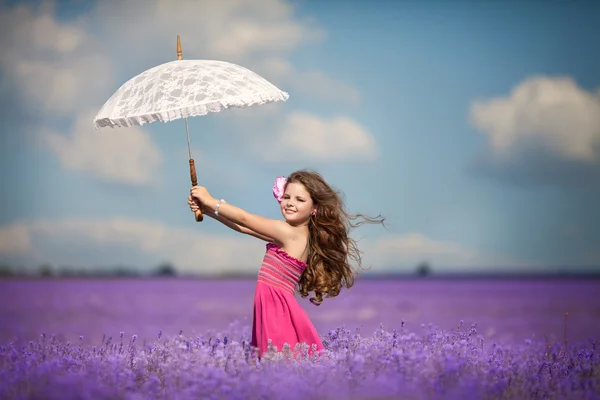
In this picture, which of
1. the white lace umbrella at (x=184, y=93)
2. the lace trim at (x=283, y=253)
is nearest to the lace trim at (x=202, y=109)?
the white lace umbrella at (x=184, y=93)

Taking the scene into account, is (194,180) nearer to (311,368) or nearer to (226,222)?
(226,222)

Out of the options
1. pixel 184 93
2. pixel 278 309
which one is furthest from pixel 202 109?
pixel 278 309

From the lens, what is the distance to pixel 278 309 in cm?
516

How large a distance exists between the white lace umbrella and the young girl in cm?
36

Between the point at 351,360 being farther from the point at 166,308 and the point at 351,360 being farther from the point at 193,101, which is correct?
the point at 166,308

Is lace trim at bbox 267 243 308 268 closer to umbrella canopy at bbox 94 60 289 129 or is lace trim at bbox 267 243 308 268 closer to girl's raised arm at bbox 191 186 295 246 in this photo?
girl's raised arm at bbox 191 186 295 246

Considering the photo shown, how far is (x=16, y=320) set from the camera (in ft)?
41.1

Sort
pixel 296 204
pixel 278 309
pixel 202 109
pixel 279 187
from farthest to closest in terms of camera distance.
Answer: pixel 279 187, pixel 296 204, pixel 278 309, pixel 202 109

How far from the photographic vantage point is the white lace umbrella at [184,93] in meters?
4.99

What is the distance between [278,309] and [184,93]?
1558mm

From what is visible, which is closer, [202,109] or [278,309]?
[202,109]

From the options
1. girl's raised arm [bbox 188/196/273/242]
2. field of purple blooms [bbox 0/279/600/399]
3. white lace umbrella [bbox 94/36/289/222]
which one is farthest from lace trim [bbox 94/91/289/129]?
field of purple blooms [bbox 0/279/600/399]

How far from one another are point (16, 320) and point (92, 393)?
31.2 feet

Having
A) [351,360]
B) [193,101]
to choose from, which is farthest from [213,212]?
[351,360]
